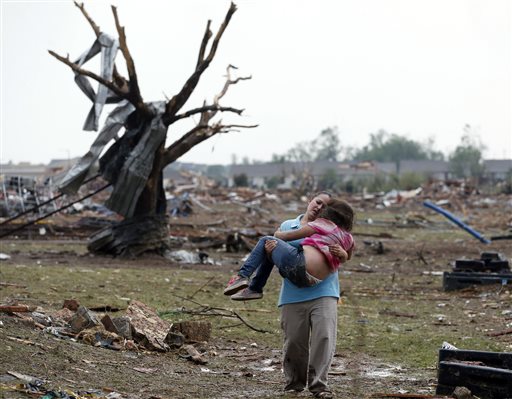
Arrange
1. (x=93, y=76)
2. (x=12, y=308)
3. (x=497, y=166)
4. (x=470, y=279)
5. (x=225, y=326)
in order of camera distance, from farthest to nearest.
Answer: (x=497, y=166) < (x=93, y=76) < (x=470, y=279) < (x=225, y=326) < (x=12, y=308)

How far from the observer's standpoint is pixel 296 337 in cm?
774

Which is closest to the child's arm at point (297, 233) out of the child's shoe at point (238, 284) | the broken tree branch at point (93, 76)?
the child's shoe at point (238, 284)

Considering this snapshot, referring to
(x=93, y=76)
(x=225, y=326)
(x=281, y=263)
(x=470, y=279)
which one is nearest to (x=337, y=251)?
(x=281, y=263)

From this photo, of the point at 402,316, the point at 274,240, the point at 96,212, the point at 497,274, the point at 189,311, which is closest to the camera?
the point at 274,240

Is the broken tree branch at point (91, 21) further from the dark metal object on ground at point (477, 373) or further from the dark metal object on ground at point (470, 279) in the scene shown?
the dark metal object on ground at point (477, 373)

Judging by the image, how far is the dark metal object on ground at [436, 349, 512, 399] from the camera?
731 centimetres

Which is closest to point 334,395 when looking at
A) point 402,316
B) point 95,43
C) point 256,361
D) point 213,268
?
point 256,361

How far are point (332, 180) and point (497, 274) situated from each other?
3617 inches

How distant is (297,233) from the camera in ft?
25.0

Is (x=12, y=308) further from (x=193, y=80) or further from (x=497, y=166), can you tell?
(x=497, y=166)

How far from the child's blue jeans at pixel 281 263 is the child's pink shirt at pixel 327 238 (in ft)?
0.45

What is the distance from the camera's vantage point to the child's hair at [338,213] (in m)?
7.63

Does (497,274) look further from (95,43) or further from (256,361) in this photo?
(95,43)

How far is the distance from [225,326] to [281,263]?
15.0 ft
